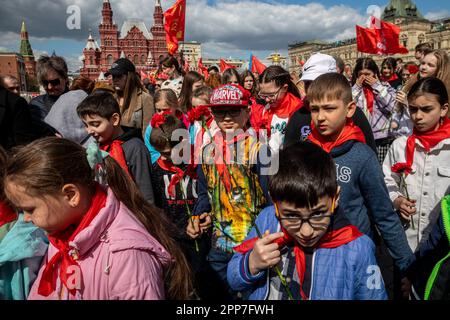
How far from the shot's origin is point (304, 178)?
1504 mm

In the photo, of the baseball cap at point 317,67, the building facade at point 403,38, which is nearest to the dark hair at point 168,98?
the baseball cap at point 317,67

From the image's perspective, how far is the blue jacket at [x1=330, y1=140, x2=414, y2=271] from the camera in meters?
2.06

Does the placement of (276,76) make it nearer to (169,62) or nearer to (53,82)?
(53,82)

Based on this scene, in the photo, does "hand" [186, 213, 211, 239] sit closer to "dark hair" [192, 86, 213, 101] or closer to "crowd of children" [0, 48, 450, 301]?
"crowd of children" [0, 48, 450, 301]

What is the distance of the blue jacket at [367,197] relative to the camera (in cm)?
206

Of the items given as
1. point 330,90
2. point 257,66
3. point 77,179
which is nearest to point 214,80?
point 257,66

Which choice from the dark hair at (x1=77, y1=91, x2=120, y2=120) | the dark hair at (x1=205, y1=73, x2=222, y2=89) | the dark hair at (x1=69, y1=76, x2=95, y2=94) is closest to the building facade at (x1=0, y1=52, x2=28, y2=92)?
the dark hair at (x1=205, y1=73, x2=222, y2=89)

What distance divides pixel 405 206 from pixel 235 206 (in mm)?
1195

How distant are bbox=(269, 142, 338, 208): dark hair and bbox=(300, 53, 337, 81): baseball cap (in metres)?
1.92

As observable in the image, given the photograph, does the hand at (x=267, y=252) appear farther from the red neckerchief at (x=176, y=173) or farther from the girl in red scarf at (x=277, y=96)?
the girl in red scarf at (x=277, y=96)
